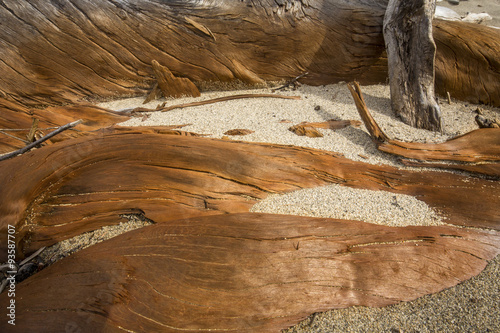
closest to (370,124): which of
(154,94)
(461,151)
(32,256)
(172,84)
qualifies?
(461,151)

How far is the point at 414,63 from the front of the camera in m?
3.18

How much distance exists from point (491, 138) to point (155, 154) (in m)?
2.51

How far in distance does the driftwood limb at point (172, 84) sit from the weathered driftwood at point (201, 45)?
0.32 ft

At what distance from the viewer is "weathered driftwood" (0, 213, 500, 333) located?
4.54ft

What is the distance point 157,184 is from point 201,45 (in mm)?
2369

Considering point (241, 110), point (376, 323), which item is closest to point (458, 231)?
point (376, 323)

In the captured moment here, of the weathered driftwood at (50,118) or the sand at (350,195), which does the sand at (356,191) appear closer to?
the sand at (350,195)

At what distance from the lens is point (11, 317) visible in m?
1.38

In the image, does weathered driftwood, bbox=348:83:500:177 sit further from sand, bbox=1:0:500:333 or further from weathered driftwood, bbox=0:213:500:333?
weathered driftwood, bbox=0:213:500:333

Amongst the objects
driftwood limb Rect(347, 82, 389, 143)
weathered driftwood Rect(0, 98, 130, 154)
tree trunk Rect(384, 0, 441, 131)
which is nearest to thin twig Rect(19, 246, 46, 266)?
weathered driftwood Rect(0, 98, 130, 154)

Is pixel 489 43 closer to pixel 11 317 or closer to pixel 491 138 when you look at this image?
pixel 491 138

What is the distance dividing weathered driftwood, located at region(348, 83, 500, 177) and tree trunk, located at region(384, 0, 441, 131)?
596mm

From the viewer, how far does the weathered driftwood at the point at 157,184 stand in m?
1.85

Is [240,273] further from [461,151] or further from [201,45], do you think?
[201,45]
